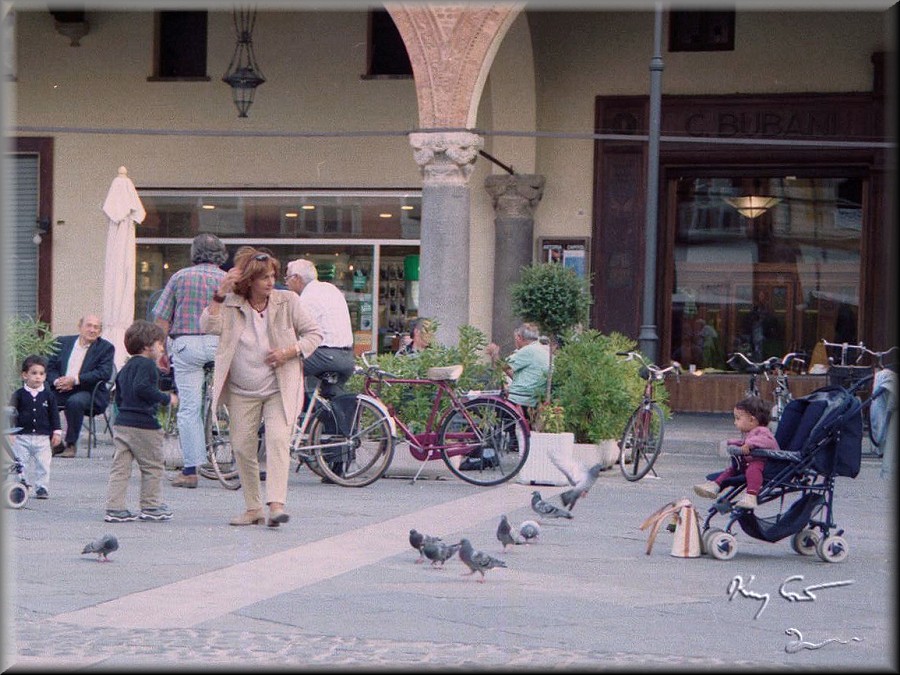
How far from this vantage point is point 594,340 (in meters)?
12.8

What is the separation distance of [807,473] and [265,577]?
10.4 feet

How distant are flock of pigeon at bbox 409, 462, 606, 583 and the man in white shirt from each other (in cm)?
234

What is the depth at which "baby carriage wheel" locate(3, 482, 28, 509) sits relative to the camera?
9.50 m

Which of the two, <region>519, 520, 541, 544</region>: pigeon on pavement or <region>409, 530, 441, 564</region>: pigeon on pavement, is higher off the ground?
<region>409, 530, 441, 564</region>: pigeon on pavement

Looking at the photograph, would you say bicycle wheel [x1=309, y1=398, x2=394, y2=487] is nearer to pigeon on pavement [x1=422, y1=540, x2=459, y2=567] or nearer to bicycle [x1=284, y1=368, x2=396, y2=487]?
bicycle [x1=284, y1=368, x2=396, y2=487]

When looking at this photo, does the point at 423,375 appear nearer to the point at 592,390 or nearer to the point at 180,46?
the point at 592,390

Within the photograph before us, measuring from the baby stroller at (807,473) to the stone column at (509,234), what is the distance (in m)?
12.1

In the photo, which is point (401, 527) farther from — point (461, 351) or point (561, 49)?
point (561, 49)

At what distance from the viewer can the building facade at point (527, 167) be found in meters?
19.9

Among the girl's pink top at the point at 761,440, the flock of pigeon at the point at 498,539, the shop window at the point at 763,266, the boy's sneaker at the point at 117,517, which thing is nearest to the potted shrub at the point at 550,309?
the flock of pigeon at the point at 498,539

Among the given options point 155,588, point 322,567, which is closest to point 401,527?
point 322,567

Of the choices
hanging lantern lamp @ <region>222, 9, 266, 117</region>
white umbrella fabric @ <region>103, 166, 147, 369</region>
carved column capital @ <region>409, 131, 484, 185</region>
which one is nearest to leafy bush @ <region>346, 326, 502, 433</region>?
white umbrella fabric @ <region>103, 166, 147, 369</region>
